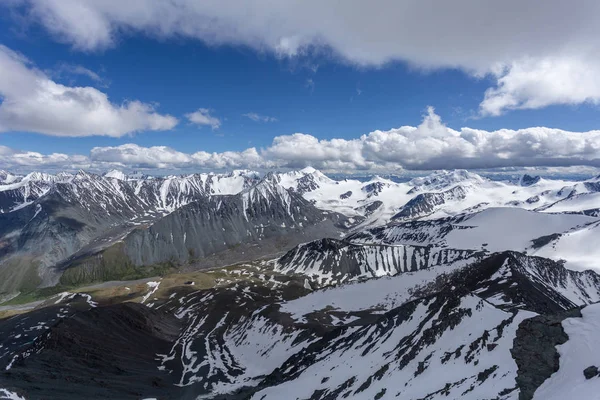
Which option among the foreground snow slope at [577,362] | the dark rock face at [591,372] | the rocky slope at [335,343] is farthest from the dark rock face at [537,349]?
the dark rock face at [591,372]

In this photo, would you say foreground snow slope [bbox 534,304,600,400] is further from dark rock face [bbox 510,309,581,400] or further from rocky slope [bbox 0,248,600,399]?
rocky slope [bbox 0,248,600,399]

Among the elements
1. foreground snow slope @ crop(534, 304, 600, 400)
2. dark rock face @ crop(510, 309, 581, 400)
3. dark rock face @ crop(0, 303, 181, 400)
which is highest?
foreground snow slope @ crop(534, 304, 600, 400)

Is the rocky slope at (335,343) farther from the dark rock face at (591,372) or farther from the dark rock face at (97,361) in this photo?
the dark rock face at (591,372)

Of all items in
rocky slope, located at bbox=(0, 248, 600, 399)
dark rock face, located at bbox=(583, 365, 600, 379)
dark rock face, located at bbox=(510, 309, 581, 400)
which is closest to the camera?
dark rock face, located at bbox=(583, 365, 600, 379)

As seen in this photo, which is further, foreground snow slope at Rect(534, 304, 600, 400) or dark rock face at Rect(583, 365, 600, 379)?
dark rock face at Rect(583, 365, 600, 379)

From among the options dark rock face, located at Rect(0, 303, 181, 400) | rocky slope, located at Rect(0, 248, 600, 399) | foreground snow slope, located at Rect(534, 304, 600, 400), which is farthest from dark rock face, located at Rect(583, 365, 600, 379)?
dark rock face, located at Rect(0, 303, 181, 400)

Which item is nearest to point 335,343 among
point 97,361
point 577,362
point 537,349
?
point 537,349

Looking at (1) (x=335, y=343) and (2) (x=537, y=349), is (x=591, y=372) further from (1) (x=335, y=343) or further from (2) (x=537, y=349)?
(1) (x=335, y=343)

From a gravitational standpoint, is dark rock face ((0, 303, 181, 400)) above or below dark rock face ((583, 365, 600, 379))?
below

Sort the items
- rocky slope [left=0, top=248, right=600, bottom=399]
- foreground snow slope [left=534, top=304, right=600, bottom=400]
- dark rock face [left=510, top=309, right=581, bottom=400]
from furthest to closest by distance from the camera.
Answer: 1. rocky slope [left=0, top=248, right=600, bottom=399]
2. dark rock face [left=510, top=309, right=581, bottom=400]
3. foreground snow slope [left=534, top=304, right=600, bottom=400]
